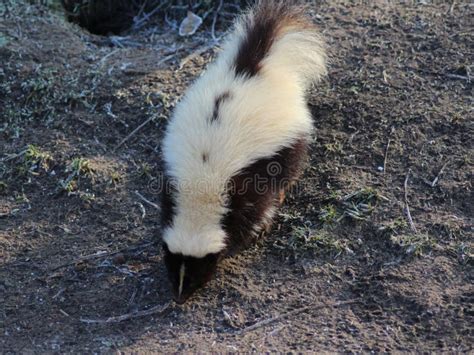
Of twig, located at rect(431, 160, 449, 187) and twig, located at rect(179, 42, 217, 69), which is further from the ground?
twig, located at rect(431, 160, 449, 187)

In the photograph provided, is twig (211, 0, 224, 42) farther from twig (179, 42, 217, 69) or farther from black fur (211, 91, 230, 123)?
black fur (211, 91, 230, 123)

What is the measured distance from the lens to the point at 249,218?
5.06 metres

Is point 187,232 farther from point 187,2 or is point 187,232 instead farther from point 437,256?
point 187,2

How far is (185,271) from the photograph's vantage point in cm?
480

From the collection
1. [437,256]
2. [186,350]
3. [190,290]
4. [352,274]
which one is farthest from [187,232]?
[437,256]

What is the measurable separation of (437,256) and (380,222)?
0.51 meters

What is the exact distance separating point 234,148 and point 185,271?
892mm

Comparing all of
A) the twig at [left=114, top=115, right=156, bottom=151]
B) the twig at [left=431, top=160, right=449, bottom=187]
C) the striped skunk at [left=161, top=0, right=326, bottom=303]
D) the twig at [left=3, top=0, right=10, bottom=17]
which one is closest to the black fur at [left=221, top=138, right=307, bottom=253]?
the striped skunk at [left=161, top=0, right=326, bottom=303]

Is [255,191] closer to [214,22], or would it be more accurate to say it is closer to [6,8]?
[214,22]

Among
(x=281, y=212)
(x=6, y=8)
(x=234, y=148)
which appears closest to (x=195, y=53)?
(x=6, y=8)

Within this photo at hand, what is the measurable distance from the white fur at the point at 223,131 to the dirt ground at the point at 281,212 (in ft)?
1.79

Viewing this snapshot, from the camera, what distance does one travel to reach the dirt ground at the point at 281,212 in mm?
4730

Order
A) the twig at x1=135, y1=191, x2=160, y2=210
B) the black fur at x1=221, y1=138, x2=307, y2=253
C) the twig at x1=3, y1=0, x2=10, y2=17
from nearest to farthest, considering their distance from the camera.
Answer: the black fur at x1=221, y1=138, x2=307, y2=253 → the twig at x1=135, y1=191, x2=160, y2=210 → the twig at x1=3, y1=0, x2=10, y2=17

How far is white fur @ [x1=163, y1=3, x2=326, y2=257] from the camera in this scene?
4.80 metres
